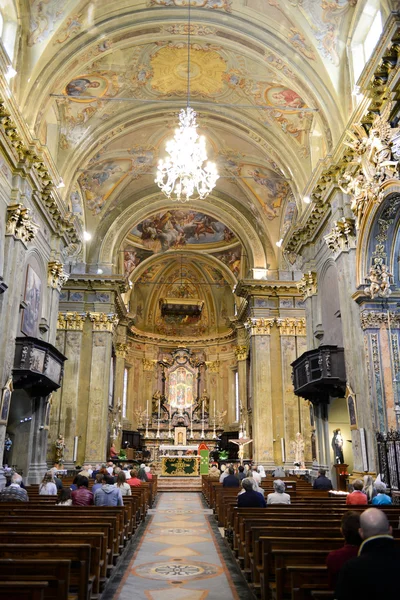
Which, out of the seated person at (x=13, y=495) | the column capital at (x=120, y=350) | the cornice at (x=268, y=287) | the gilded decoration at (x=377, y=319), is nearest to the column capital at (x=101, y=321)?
the column capital at (x=120, y=350)

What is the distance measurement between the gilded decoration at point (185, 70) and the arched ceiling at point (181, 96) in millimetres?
36

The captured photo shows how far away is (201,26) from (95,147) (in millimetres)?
5440

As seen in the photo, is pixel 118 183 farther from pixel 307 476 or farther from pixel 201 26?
pixel 307 476

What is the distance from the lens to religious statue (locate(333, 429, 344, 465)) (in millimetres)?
14609

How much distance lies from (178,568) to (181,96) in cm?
1487

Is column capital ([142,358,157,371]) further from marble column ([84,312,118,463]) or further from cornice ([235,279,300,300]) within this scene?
cornice ([235,279,300,300])

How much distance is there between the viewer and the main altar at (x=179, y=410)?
1131 inches

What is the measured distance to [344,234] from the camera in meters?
12.9

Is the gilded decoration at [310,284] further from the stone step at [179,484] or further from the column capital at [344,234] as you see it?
the stone step at [179,484]

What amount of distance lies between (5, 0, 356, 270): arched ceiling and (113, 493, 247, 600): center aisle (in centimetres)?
1022

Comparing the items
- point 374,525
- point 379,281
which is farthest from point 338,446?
point 374,525

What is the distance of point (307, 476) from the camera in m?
17.9

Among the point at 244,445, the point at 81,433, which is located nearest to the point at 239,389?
the point at 244,445

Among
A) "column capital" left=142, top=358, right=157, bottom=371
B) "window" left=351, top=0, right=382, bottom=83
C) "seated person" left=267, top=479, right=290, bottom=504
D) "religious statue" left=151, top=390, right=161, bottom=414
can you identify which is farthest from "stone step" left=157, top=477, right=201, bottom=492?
"window" left=351, top=0, right=382, bottom=83
